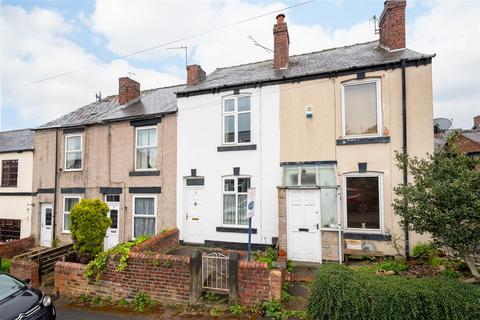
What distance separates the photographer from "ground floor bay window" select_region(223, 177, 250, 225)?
9648 mm

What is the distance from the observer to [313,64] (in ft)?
33.2

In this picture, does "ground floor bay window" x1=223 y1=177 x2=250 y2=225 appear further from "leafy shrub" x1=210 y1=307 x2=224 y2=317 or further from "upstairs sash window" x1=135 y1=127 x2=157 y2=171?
"leafy shrub" x1=210 y1=307 x2=224 y2=317

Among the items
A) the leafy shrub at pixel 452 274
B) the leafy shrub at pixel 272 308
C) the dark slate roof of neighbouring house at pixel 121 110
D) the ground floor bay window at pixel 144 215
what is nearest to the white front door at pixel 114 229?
the ground floor bay window at pixel 144 215

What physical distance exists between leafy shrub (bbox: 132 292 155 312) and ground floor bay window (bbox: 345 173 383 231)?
650 centimetres

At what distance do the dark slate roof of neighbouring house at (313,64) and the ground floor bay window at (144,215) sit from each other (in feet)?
16.7

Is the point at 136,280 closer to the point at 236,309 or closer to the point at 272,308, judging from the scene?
the point at 236,309

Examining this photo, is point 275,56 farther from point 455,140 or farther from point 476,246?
point 476,246

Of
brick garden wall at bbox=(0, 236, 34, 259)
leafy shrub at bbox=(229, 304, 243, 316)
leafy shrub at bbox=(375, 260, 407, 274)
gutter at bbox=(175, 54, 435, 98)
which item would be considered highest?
gutter at bbox=(175, 54, 435, 98)

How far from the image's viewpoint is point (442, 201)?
14.5ft

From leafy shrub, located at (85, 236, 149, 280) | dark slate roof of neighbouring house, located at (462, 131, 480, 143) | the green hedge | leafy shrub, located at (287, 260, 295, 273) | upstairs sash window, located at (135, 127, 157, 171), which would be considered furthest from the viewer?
dark slate roof of neighbouring house, located at (462, 131, 480, 143)

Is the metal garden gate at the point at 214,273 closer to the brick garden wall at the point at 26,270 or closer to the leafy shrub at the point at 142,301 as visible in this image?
the leafy shrub at the point at 142,301

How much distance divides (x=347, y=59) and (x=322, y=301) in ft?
28.5

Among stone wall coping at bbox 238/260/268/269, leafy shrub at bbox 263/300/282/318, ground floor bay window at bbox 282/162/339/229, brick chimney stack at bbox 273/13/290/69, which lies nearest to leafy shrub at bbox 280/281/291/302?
leafy shrub at bbox 263/300/282/318

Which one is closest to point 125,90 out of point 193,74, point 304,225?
point 193,74
